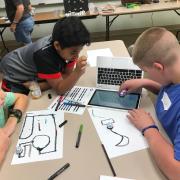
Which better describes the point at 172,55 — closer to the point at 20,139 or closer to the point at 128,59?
the point at 128,59

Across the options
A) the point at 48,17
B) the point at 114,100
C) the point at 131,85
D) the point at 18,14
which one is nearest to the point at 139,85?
the point at 131,85

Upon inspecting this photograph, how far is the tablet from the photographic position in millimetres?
1362

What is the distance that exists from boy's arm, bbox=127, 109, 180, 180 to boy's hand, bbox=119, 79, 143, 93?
205 mm

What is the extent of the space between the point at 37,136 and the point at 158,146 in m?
0.55

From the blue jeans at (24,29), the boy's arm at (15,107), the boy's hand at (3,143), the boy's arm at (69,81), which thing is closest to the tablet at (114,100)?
the boy's arm at (69,81)

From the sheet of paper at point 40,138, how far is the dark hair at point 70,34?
1.31ft

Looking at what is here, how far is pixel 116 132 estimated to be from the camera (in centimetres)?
118

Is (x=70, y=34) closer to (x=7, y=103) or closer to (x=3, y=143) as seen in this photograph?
(x=7, y=103)

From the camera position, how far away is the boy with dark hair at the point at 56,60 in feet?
4.77

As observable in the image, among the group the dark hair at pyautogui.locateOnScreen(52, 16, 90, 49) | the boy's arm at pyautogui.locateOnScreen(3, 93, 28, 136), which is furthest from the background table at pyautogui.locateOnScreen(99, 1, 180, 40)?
the boy's arm at pyautogui.locateOnScreen(3, 93, 28, 136)

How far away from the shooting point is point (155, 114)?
129 cm

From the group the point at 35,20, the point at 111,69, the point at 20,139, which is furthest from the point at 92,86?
the point at 35,20

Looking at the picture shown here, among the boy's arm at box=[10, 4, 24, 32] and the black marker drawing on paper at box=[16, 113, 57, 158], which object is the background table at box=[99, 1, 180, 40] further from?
the black marker drawing on paper at box=[16, 113, 57, 158]

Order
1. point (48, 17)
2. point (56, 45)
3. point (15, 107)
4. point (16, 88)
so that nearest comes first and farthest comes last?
point (15, 107) < point (56, 45) < point (16, 88) < point (48, 17)
